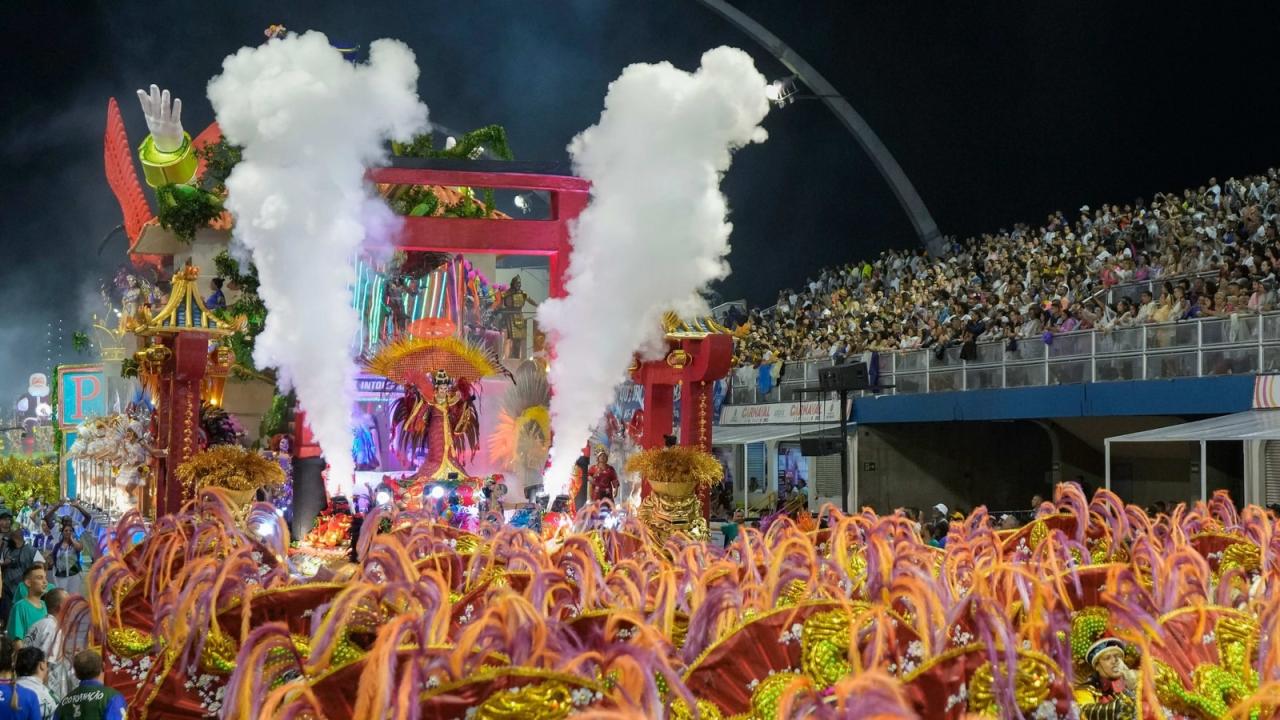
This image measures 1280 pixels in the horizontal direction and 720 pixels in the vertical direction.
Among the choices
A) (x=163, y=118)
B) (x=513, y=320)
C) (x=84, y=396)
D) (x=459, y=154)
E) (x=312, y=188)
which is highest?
(x=163, y=118)

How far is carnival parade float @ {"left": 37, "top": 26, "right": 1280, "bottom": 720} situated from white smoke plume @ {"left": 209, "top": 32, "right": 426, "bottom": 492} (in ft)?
0.15

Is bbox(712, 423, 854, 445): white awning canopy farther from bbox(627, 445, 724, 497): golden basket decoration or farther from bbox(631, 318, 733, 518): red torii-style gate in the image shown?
bbox(627, 445, 724, 497): golden basket decoration

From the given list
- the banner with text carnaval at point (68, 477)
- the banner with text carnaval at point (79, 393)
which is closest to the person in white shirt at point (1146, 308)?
the banner with text carnaval at point (68, 477)

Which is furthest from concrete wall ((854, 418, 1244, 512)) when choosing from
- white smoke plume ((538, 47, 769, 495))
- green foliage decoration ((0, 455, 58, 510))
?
green foliage decoration ((0, 455, 58, 510))

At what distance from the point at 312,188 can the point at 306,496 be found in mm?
3955

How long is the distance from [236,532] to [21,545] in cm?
449

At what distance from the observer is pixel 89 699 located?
5.66 m

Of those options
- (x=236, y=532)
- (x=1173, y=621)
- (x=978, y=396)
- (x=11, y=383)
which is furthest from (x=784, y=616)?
(x=11, y=383)

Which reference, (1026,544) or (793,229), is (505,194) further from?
(1026,544)

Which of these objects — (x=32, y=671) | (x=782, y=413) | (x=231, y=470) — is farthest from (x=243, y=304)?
(x=32, y=671)

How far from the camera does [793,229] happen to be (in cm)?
3203

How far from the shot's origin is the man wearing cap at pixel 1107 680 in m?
5.17

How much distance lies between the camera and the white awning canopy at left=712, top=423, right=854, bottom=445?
73.7 ft

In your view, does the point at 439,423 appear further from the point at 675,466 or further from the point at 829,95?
the point at 829,95
